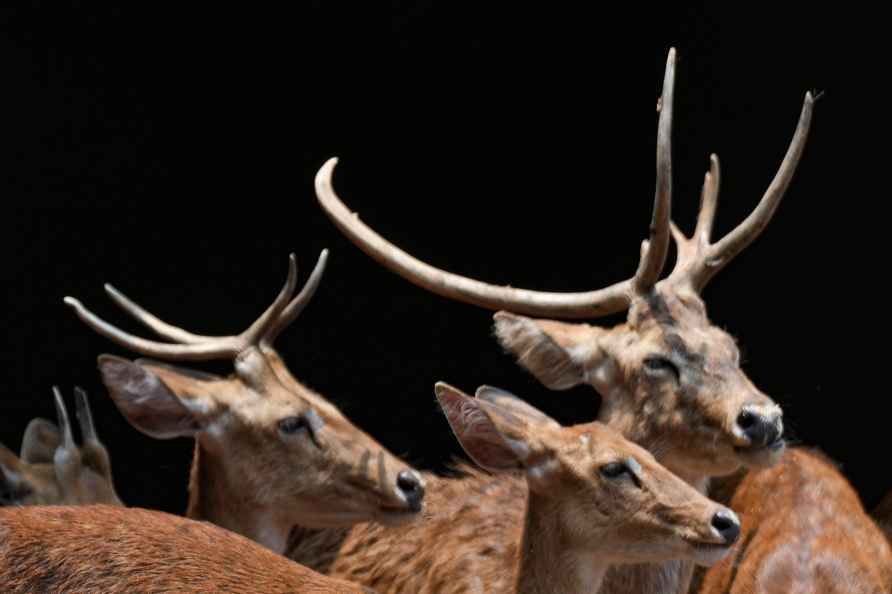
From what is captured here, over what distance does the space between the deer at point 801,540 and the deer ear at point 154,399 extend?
1898 mm

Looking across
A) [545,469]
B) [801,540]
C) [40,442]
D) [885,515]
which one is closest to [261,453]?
[545,469]

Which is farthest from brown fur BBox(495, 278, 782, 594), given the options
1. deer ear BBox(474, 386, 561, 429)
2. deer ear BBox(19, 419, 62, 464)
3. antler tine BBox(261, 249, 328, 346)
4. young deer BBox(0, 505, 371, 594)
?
deer ear BBox(19, 419, 62, 464)

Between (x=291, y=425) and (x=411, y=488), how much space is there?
0.47 meters

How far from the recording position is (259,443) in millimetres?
5859

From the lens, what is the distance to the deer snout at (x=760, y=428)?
521 cm

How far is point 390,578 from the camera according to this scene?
6.09 meters

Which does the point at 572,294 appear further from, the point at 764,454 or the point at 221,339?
the point at 221,339

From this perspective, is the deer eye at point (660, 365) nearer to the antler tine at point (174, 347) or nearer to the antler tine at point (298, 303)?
the antler tine at point (298, 303)

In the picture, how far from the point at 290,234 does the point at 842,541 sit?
108 inches

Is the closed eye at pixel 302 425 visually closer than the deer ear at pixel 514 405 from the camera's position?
No

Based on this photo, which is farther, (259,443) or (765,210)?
(259,443)

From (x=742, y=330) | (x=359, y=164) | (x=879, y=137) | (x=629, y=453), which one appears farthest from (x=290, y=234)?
(x=629, y=453)

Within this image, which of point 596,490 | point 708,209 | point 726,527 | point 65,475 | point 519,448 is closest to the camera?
point 726,527

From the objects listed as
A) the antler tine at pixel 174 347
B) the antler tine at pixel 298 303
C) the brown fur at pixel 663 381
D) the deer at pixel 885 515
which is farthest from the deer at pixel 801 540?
the antler tine at pixel 174 347
